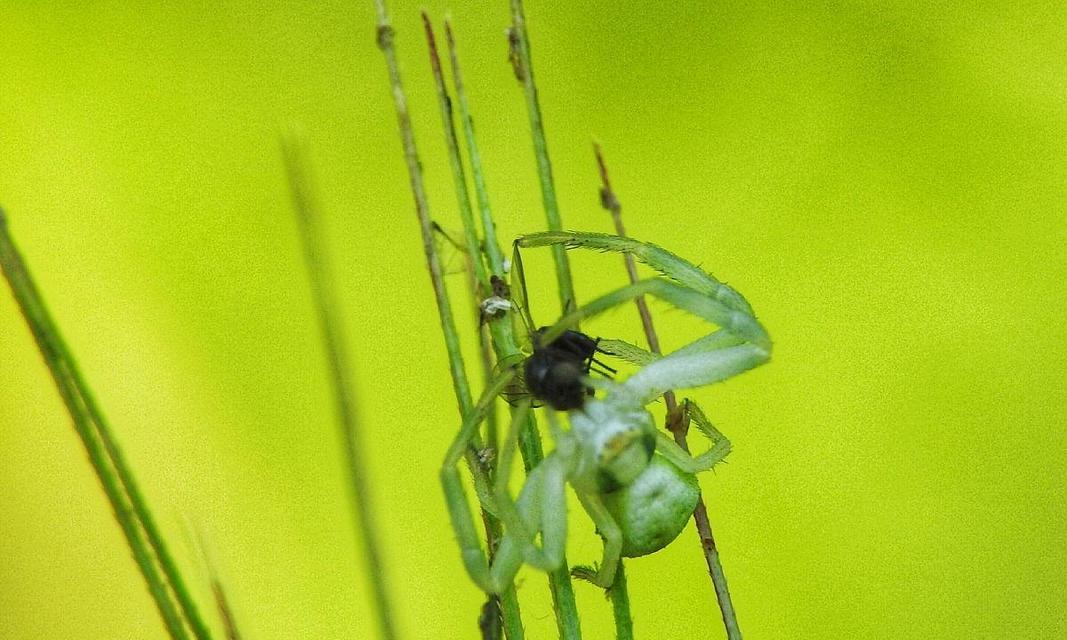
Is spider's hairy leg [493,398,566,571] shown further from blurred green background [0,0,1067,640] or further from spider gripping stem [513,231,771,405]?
blurred green background [0,0,1067,640]

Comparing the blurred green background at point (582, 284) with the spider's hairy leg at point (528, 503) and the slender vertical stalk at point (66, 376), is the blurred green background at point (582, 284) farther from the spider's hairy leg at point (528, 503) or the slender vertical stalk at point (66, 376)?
the slender vertical stalk at point (66, 376)

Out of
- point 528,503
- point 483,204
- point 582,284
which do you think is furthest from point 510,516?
point 582,284

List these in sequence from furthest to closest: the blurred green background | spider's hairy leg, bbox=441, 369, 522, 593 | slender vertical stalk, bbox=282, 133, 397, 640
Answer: the blurred green background
spider's hairy leg, bbox=441, 369, 522, 593
slender vertical stalk, bbox=282, 133, 397, 640

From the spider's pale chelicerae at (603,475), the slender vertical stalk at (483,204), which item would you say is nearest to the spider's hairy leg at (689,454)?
the spider's pale chelicerae at (603,475)

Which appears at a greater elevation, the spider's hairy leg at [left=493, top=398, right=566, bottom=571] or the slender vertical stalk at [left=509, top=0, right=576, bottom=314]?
the slender vertical stalk at [left=509, top=0, right=576, bottom=314]

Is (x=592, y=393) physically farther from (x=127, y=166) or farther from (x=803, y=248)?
(x=127, y=166)

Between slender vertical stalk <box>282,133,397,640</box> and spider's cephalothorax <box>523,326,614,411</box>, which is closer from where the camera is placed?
slender vertical stalk <box>282,133,397,640</box>

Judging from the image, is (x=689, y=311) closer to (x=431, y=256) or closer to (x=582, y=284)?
(x=431, y=256)

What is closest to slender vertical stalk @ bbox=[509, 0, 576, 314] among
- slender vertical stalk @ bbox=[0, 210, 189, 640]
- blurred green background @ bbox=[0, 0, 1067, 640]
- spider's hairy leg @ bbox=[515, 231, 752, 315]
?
spider's hairy leg @ bbox=[515, 231, 752, 315]

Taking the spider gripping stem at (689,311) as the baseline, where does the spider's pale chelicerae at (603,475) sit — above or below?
below
